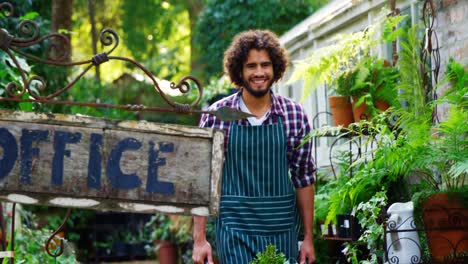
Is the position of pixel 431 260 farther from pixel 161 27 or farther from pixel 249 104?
pixel 161 27

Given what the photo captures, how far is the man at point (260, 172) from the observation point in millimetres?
5277

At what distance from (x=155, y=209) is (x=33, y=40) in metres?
1.12

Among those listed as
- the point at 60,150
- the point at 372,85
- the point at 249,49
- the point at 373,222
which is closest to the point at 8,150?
the point at 60,150

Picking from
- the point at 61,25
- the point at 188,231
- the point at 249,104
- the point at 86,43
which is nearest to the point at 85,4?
the point at 86,43

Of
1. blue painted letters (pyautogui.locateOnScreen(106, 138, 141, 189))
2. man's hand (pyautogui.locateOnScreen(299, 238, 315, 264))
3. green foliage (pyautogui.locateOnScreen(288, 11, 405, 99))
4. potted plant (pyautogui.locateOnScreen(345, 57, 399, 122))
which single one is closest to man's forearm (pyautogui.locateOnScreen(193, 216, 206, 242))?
man's hand (pyautogui.locateOnScreen(299, 238, 315, 264))

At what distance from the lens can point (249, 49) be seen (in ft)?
18.1

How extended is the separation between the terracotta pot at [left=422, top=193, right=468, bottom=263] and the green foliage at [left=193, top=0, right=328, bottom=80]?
12.2m

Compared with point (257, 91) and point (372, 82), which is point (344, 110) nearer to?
point (372, 82)

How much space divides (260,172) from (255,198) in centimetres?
16

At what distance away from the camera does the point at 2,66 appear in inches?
329

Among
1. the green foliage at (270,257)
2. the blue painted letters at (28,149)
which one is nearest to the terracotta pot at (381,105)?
the green foliage at (270,257)

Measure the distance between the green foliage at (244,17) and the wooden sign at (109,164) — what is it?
13.7 meters

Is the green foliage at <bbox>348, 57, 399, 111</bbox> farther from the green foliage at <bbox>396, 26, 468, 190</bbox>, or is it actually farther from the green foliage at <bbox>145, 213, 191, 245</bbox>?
the green foliage at <bbox>145, 213, 191, 245</bbox>

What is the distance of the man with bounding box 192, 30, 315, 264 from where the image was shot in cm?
528
